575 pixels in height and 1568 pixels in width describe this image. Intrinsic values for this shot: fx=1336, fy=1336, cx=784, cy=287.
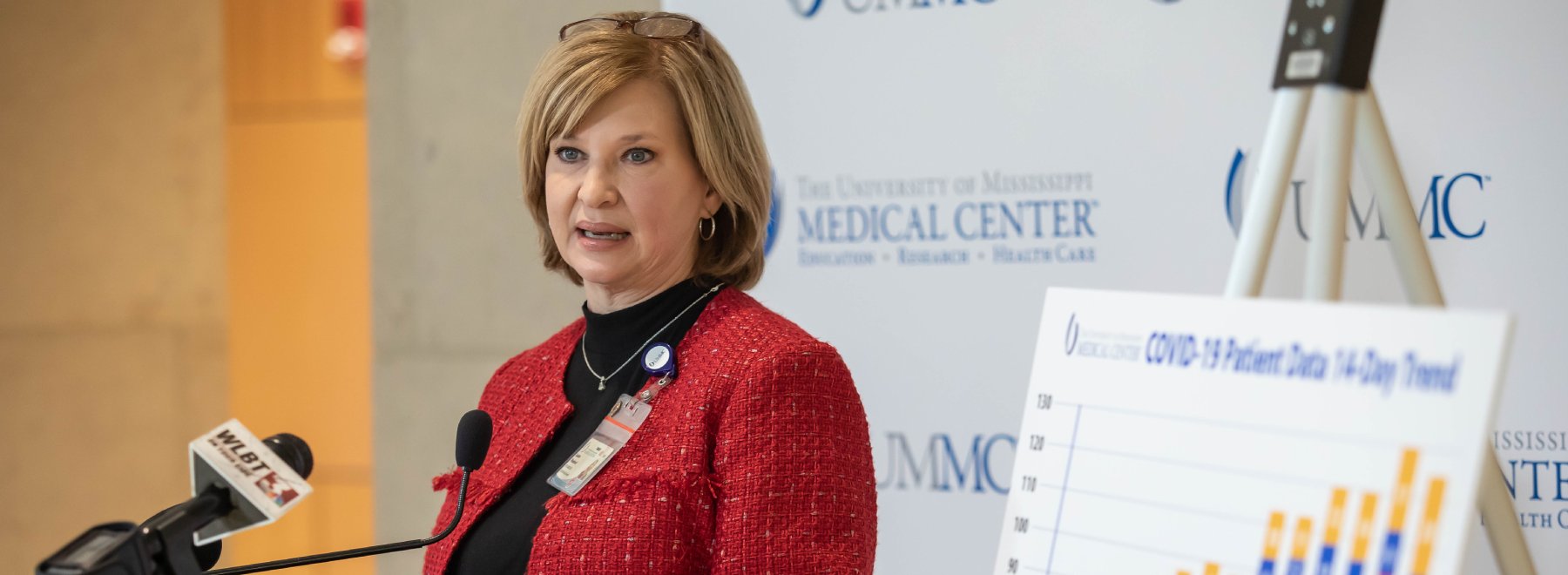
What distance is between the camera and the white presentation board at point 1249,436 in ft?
3.41

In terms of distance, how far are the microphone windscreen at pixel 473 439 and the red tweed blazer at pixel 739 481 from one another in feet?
0.59

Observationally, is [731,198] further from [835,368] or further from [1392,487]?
[1392,487]

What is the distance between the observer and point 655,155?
5.70 ft

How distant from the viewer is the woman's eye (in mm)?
1737

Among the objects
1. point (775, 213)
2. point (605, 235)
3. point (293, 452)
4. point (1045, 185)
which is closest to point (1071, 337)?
point (605, 235)

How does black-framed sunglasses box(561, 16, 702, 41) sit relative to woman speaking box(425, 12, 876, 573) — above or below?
above

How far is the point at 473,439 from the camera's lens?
4.79 ft

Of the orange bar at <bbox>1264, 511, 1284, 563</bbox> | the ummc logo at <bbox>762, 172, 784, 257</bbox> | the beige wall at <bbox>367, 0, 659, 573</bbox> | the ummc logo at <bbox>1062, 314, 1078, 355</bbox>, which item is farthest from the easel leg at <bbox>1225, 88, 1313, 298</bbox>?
the beige wall at <bbox>367, 0, 659, 573</bbox>

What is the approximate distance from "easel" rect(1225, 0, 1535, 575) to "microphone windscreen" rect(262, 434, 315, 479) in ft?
3.00

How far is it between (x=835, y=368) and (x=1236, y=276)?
0.49 metres

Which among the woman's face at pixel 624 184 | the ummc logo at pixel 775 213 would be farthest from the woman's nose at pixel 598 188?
the ummc logo at pixel 775 213

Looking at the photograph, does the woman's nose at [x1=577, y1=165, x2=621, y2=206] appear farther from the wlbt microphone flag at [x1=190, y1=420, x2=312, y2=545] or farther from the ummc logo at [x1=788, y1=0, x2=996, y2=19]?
the ummc logo at [x1=788, y1=0, x2=996, y2=19]

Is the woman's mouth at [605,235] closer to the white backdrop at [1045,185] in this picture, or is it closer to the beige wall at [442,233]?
the white backdrop at [1045,185]

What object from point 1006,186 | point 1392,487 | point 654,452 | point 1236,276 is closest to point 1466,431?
point 1392,487
